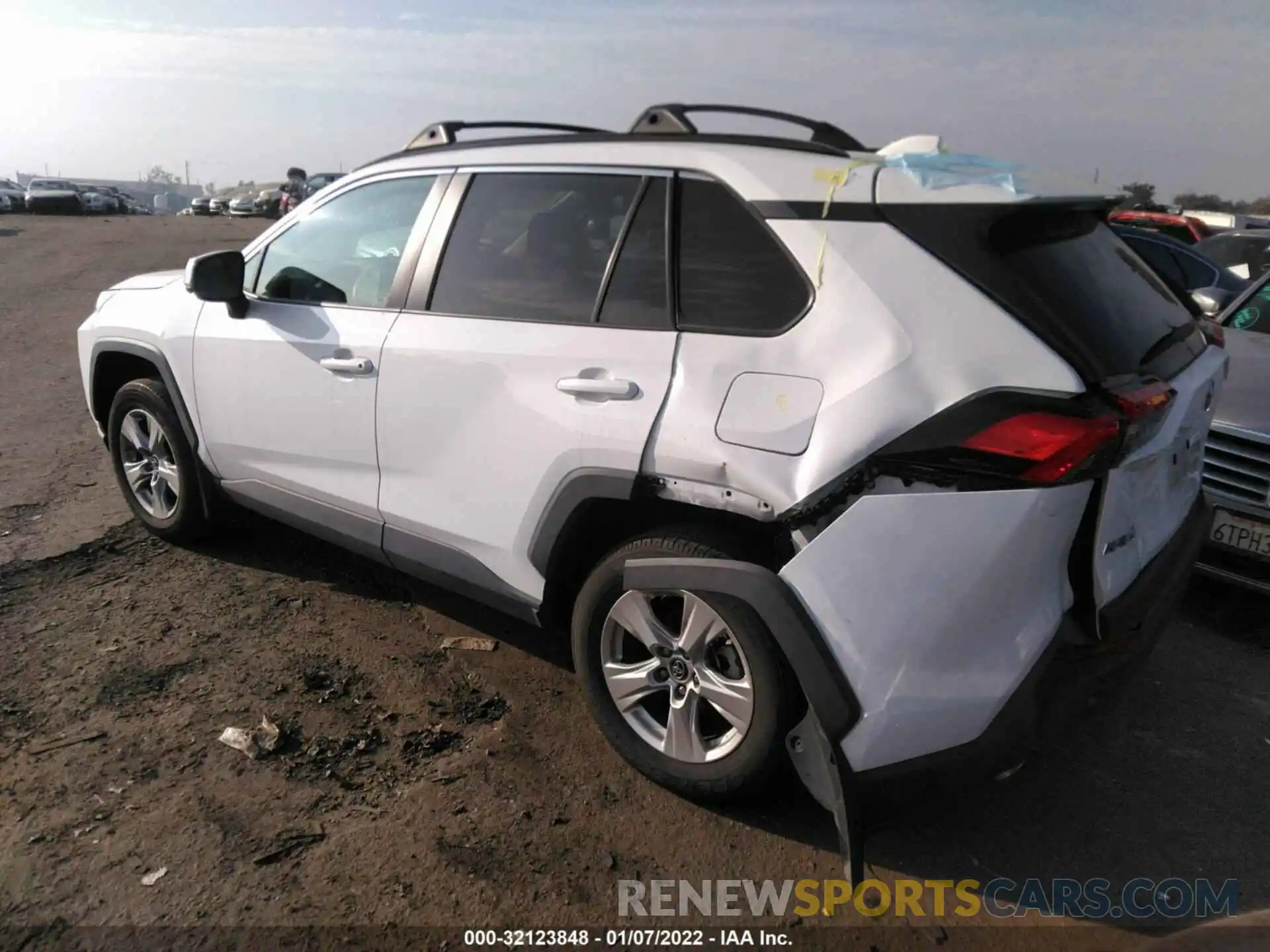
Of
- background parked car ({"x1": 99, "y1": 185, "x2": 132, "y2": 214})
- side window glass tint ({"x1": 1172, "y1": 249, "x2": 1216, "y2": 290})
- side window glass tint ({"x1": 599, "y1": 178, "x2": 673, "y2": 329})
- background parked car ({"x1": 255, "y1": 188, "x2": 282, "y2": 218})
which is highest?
side window glass tint ({"x1": 599, "y1": 178, "x2": 673, "y2": 329})

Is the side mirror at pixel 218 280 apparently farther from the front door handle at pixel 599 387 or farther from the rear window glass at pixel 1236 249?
the rear window glass at pixel 1236 249

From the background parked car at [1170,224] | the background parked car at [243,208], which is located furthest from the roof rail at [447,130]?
the background parked car at [243,208]

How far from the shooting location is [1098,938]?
247 centimetres

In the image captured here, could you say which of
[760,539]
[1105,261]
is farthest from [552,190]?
[1105,261]

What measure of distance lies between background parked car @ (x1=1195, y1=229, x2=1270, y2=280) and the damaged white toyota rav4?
9191mm

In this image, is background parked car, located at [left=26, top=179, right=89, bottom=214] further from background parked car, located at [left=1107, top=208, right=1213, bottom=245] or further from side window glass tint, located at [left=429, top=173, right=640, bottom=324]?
side window glass tint, located at [left=429, top=173, right=640, bottom=324]

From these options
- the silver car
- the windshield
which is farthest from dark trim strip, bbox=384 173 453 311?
the windshield

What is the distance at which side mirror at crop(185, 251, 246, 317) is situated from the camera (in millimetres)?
3904

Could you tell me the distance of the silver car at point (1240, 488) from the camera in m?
Answer: 3.98

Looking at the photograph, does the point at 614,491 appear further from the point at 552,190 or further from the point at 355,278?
the point at 355,278

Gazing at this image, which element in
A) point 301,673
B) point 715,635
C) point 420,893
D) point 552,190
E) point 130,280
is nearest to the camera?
point 420,893

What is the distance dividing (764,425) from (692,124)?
1145 mm

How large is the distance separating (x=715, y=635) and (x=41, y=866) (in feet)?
6.20

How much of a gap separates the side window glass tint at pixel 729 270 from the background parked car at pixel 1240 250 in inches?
397
